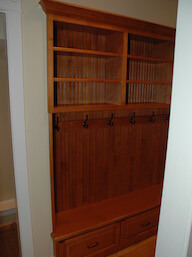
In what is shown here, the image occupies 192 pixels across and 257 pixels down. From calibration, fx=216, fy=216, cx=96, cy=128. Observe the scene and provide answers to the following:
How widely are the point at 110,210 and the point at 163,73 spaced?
5.38 feet

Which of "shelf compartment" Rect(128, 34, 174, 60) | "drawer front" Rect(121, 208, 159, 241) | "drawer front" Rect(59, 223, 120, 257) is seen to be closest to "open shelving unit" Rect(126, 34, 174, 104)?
"shelf compartment" Rect(128, 34, 174, 60)

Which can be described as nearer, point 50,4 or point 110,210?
point 50,4

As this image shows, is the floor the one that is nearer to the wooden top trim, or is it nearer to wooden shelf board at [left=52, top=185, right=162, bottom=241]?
wooden shelf board at [left=52, top=185, right=162, bottom=241]

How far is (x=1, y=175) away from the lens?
2.84 m

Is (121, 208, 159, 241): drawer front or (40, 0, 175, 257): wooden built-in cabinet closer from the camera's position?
(40, 0, 175, 257): wooden built-in cabinet

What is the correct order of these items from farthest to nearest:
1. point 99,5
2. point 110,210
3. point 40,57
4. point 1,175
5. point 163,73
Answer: point 1,175 → point 163,73 → point 110,210 → point 99,5 → point 40,57

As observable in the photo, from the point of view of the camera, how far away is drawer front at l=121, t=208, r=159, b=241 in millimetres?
2307

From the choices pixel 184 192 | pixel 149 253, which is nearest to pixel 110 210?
pixel 149 253

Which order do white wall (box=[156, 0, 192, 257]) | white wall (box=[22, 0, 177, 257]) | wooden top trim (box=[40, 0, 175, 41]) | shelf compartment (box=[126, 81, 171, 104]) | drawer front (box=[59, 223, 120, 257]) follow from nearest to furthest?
1. white wall (box=[156, 0, 192, 257])
2. wooden top trim (box=[40, 0, 175, 41])
3. white wall (box=[22, 0, 177, 257])
4. drawer front (box=[59, 223, 120, 257])
5. shelf compartment (box=[126, 81, 171, 104])

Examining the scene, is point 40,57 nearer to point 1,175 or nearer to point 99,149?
point 99,149

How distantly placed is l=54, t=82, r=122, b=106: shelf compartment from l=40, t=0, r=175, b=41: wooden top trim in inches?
20.0

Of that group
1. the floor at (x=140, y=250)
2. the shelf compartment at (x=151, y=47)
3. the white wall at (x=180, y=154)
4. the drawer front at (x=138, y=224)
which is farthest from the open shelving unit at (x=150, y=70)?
the white wall at (x=180, y=154)

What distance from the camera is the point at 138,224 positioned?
7.88ft

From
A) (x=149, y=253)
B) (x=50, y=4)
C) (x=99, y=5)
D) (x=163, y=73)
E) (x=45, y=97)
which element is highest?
(x=99, y=5)
